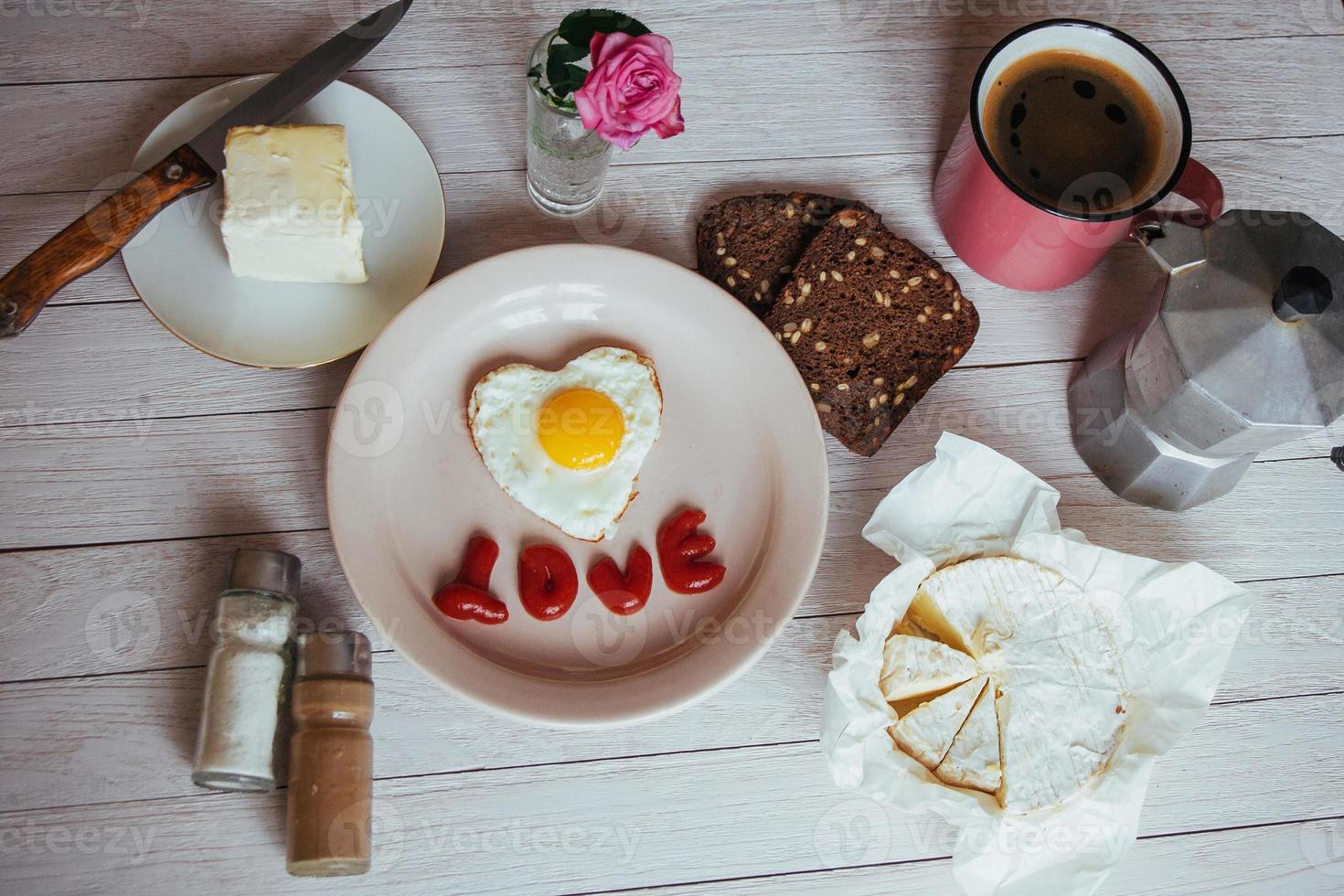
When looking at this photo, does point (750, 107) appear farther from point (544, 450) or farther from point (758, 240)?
point (544, 450)

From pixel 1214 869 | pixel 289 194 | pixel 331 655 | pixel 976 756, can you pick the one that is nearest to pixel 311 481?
pixel 331 655

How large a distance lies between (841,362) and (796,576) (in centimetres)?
38

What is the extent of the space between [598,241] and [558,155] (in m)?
0.20

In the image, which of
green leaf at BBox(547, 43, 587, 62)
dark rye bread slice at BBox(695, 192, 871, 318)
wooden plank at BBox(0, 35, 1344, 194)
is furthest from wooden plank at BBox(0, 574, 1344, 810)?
green leaf at BBox(547, 43, 587, 62)

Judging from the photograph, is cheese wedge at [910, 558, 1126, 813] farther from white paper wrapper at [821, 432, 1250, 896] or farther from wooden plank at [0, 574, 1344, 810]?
wooden plank at [0, 574, 1344, 810]

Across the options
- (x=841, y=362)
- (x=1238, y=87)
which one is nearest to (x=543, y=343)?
(x=841, y=362)

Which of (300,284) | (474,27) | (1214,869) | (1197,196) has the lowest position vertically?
(1214,869)

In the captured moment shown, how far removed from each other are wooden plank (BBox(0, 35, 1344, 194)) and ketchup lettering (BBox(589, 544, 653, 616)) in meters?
0.73

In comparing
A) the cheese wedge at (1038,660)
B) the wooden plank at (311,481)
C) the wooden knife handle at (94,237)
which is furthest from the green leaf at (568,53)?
the cheese wedge at (1038,660)

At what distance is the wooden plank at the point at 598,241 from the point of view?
1.54 metres

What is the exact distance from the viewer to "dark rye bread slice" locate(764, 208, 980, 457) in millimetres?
1592

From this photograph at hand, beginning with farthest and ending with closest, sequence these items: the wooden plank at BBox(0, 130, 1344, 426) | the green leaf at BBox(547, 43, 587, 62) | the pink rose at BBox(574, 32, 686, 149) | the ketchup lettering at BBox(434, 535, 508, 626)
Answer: the wooden plank at BBox(0, 130, 1344, 426)
the ketchup lettering at BBox(434, 535, 508, 626)
the green leaf at BBox(547, 43, 587, 62)
the pink rose at BBox(574, 32, 686, 149)

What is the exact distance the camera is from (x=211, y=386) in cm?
156

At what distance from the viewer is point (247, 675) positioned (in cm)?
133
